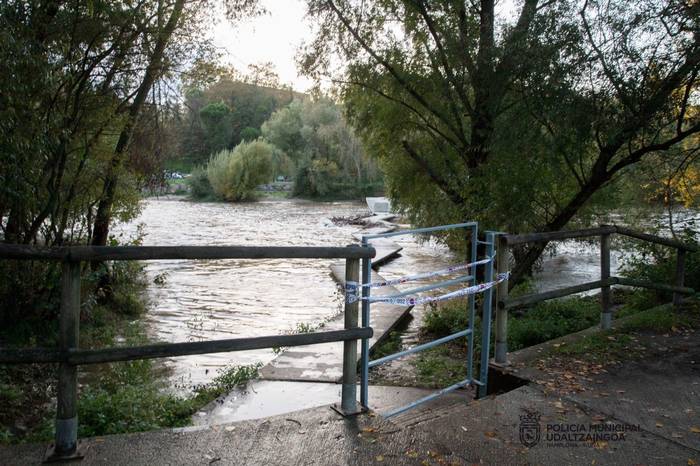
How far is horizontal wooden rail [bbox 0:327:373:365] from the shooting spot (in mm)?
2969

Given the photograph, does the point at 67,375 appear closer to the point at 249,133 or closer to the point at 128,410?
the point at 128,410

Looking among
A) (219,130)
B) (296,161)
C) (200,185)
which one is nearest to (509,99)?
(200,185)

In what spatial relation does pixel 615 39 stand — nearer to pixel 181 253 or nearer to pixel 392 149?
pixel 392 149

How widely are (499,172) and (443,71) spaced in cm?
230

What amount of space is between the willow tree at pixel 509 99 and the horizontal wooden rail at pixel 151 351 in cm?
500

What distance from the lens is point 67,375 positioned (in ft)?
10.0

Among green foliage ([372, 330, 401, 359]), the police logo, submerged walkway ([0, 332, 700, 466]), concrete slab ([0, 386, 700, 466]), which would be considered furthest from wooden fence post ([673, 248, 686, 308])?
the police logo

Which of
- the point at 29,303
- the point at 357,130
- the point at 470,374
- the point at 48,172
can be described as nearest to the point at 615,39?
the point at 470,374

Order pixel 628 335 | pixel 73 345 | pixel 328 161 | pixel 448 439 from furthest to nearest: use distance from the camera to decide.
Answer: pixel 328 161, pixel 628 335, pixel 448 439, pixel 73 345

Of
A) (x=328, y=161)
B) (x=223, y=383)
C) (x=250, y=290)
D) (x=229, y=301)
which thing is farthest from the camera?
(x=328, y=161)

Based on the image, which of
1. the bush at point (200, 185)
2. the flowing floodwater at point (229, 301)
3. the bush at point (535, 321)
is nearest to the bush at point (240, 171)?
the bush at point (200, 185)

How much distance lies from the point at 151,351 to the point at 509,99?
275 inches

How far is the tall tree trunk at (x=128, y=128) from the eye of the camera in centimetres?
873

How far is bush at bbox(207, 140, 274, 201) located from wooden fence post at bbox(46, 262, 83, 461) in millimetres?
54204
